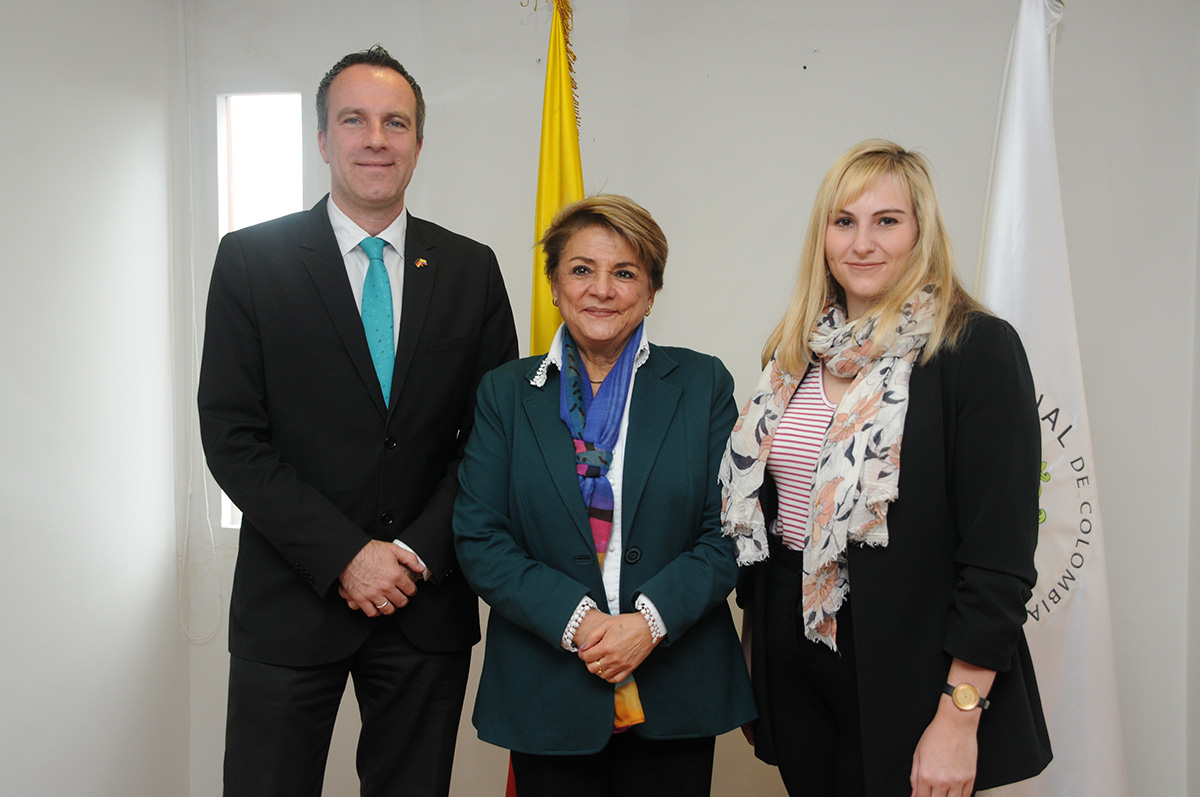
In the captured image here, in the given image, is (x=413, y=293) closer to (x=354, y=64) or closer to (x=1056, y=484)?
(x=354, y=64)

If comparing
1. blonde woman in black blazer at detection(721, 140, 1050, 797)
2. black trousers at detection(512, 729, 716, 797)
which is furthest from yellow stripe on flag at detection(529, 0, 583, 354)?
black trousers at detection(512, 729, 716, 797)

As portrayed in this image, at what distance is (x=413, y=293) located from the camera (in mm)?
1896

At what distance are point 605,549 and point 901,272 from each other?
0.77m

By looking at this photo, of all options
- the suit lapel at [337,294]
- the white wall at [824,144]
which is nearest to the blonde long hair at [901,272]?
the suit lapel at [337,294]

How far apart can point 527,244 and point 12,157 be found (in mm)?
1557

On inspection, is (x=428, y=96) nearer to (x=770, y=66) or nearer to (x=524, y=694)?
(x=770, y=66)

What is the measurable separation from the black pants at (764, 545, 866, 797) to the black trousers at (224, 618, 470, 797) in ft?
2.51

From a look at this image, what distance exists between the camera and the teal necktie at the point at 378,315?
1.86 meters

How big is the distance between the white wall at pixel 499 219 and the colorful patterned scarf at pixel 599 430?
52.1 inches

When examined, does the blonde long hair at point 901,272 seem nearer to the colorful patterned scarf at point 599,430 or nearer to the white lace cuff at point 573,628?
the colorful patterned scarf at point 599,430

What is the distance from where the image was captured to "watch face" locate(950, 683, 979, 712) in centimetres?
137

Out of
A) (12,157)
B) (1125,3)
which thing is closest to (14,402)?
(12,157)

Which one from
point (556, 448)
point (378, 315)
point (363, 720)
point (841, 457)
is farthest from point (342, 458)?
point (841, 457)

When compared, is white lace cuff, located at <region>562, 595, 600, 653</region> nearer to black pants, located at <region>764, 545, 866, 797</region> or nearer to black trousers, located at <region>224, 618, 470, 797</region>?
black pants, located at <region>764, 545, 866, 797</region>
